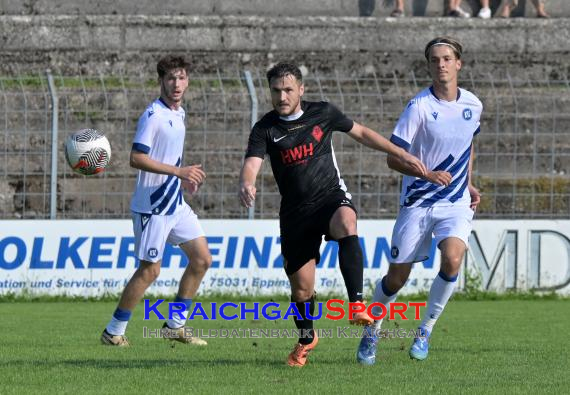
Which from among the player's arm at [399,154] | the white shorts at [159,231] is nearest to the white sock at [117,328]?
the white shorts at [159,231]

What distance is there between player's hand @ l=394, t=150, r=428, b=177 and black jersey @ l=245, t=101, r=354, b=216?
1.65ft

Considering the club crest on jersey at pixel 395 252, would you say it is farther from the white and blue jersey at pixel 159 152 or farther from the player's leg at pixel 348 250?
the white and blue jersey at pixel 159 152

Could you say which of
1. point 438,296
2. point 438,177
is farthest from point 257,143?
point 438,296

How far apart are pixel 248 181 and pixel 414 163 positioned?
46.2 inches

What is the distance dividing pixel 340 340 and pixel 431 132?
2.62 meters

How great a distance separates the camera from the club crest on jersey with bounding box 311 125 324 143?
9.01 m

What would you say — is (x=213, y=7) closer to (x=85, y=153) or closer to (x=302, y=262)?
(x=85, y=153)

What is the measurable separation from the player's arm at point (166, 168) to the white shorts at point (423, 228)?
1.45 meters

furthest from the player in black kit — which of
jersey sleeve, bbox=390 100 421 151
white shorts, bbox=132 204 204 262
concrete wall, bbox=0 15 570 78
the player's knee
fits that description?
concrete wall, bbox=0 15 570 78

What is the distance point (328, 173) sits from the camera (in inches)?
357

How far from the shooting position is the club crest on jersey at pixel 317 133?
901 cm

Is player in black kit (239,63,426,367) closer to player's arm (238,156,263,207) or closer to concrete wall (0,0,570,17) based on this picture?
player's arm (238,156,263,207)

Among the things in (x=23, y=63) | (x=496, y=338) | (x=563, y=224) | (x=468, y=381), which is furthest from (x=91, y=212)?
(x=468, y=381)

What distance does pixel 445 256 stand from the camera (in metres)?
9.22
